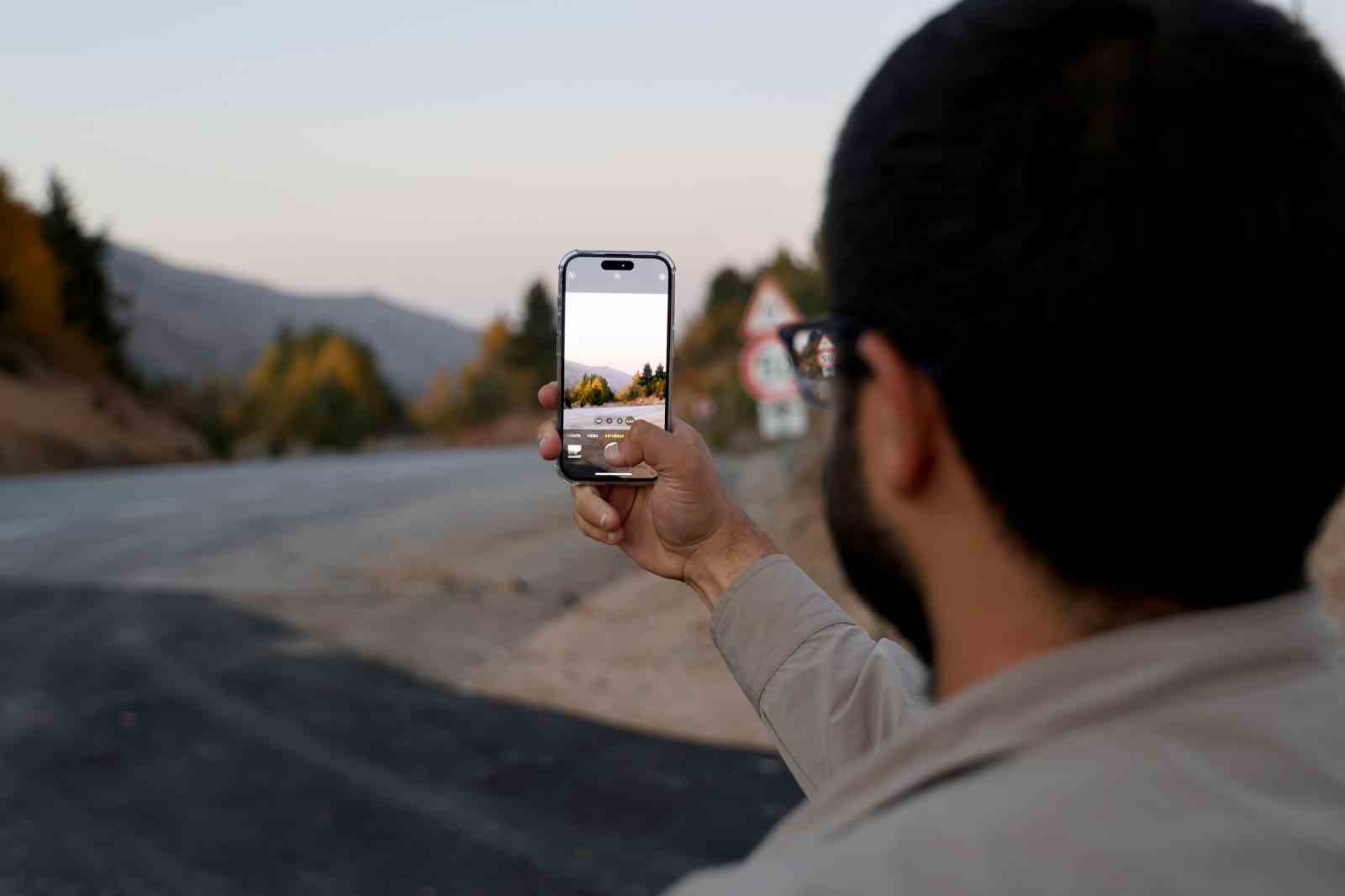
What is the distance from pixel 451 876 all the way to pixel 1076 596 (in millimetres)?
4015

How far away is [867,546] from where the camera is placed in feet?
3.42

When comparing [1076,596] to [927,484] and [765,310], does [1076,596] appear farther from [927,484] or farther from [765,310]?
[765,310]

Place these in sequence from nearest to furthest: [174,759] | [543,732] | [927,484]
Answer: [927,484], [174,759], [543,732]

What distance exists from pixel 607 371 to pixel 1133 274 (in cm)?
168

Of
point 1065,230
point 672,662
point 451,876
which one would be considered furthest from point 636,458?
point 672,662

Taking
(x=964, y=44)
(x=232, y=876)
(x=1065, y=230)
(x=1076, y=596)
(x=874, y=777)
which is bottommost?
(x=232, y=876)

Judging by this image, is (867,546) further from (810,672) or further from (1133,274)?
(810,672)

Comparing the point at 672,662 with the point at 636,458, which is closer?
the point at 636,458

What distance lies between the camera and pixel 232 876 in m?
4.59

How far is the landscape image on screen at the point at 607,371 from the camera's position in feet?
7.86

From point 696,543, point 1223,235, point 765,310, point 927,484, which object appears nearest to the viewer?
point 1223,235

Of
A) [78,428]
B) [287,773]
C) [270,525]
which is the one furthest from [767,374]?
[78,428]

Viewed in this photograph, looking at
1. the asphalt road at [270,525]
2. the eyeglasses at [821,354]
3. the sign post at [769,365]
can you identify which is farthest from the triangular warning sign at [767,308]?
the eyeglasses at [821,354]

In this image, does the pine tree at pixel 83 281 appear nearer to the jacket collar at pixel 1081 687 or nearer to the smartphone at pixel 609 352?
the smartphone at pixel 609 352
